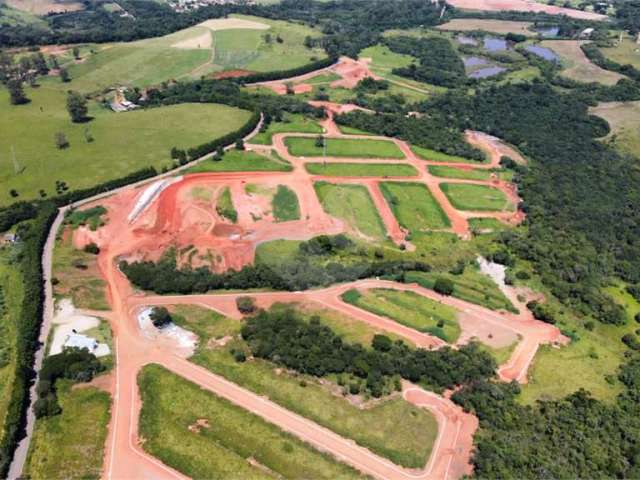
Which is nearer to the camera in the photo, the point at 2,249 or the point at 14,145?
the point at 2,249

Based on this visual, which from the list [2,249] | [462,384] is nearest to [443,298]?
[462,384]

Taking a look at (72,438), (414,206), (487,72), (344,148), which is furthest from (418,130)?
(72,438)

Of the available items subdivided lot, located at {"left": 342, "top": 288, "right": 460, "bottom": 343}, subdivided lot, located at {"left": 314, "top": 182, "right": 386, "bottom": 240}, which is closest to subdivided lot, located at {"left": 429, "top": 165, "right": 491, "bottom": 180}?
subdivided lot, located at {"left": 314, "top": 182, "right": 386, "bottom": 240}

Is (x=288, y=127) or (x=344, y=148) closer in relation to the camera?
(x=344, y=148)

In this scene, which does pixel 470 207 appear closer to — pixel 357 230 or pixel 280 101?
pixel 357 230

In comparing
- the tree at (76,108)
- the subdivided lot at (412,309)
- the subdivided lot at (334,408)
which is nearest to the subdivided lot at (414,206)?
the subdivided lot at (412,309)

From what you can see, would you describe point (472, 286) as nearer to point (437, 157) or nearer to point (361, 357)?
point (361, 357)
